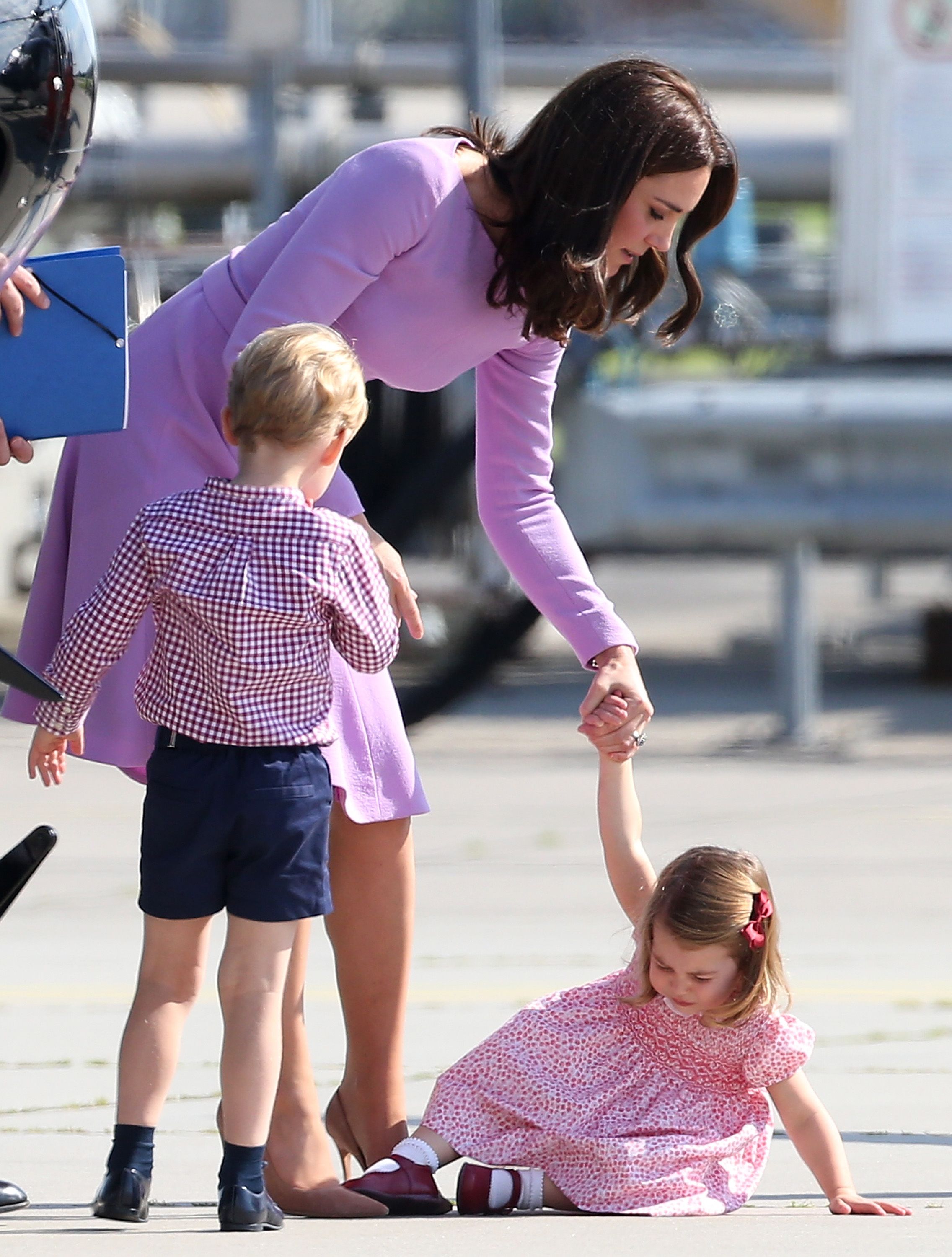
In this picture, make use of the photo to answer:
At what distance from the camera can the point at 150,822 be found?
268 centimetres

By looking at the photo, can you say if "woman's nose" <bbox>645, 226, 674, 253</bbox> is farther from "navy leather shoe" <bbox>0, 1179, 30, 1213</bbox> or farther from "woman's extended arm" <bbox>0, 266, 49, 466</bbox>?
"navy leather shoe" <bbox>0, 1179, 30, 1213</bbox>

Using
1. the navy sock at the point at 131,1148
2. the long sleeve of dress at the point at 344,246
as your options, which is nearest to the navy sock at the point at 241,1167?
the navy sock at the point at 131,1148

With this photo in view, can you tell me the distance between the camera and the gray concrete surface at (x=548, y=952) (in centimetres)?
281

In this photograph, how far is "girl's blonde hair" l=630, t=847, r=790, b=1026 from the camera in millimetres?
2951

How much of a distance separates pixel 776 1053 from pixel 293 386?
3.81ft

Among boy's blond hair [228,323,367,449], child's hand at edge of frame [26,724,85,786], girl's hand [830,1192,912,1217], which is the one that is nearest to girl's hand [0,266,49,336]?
boy's blond hair [228,323,367,449]

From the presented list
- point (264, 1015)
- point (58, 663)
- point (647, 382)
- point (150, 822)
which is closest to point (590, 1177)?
point (264, 1015)

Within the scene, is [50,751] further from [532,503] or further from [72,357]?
[532,503]

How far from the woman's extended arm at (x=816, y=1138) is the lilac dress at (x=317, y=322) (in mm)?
665

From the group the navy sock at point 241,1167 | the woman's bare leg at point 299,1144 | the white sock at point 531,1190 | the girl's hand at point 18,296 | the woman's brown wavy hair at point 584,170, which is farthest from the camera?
the white sock at point 531,1190

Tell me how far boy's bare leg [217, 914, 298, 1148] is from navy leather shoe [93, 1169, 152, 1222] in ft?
0.44

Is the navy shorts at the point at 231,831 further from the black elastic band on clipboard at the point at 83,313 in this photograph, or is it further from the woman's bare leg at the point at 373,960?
the black elastic band on clipboard at the point at 83,313

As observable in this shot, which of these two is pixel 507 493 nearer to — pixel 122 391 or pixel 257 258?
pixel 257 258

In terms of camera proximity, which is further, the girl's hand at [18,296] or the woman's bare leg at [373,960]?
the woman's bare leg at [373,960]
